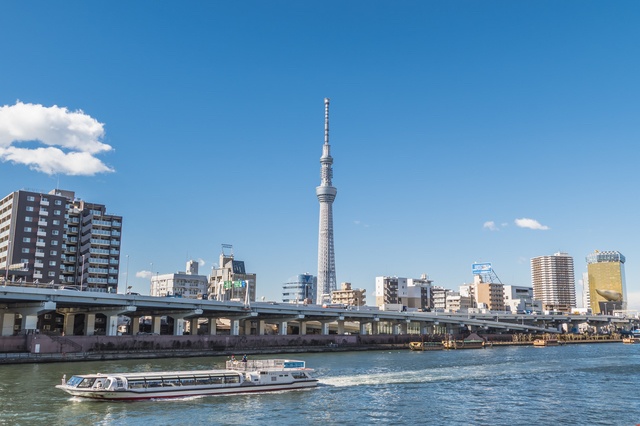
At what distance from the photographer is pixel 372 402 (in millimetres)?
42594

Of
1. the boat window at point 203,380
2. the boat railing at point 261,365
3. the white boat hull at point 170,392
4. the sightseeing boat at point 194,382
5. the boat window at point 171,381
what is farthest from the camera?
the boat railing at point 261,365

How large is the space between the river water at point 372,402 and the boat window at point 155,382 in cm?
137

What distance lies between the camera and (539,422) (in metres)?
36.8

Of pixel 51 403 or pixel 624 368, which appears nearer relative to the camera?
pixel 51 403

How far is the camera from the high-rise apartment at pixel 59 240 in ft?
370

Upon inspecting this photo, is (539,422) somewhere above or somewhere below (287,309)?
below

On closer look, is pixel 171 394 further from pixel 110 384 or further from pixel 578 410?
pixel 578 410

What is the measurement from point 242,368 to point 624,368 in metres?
53.4

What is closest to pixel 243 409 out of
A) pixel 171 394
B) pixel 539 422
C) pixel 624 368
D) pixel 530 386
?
pixel 171 394

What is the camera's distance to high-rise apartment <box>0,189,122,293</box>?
370 ft

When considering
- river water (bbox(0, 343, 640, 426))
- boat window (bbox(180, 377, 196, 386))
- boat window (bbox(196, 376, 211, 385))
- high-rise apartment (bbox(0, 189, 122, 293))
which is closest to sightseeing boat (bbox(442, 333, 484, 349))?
river water (bbox(0, 343, 640, 426))

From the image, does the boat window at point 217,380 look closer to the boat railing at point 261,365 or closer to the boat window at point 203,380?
the boat window at point 203,380

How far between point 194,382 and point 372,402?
576 inches

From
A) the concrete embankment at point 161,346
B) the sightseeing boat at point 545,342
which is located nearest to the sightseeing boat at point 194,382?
the concrete embankment at point 161,346
